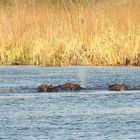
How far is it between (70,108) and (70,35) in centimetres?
908

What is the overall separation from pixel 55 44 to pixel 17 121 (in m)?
10.6

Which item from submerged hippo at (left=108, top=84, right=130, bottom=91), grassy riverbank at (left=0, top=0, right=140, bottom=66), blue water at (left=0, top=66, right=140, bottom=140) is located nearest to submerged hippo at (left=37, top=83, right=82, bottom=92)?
blue water at (left=0, top=66, right=140, bottom=140)

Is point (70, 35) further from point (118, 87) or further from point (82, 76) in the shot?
point (118, 87)

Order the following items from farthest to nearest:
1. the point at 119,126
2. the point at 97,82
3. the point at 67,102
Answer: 1. the point at 97,82
2. the point at 67,102
3. the point at 119,126

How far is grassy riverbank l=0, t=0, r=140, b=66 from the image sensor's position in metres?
24.5

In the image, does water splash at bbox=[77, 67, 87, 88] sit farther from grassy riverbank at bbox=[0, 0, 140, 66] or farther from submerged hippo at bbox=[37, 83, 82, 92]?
→ grassy riverbank at bbox=[0, 0, 140, 66]

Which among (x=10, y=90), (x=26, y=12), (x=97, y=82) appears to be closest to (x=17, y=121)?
(x=10, y=90)

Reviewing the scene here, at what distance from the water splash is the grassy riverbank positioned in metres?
0.87

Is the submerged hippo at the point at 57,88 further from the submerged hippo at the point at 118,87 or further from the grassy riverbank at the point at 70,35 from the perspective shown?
the grassy riverbank at the point at 70,35

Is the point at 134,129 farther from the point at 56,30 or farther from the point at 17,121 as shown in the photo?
the point at 56,30

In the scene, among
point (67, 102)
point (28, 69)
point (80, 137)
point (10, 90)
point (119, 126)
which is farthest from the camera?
point (28, 69)

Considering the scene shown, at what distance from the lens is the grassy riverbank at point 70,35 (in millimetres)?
24500

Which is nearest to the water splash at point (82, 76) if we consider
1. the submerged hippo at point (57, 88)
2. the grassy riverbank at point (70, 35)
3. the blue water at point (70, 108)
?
the blue water at point (70, 108)

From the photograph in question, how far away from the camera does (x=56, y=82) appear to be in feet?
68.9
